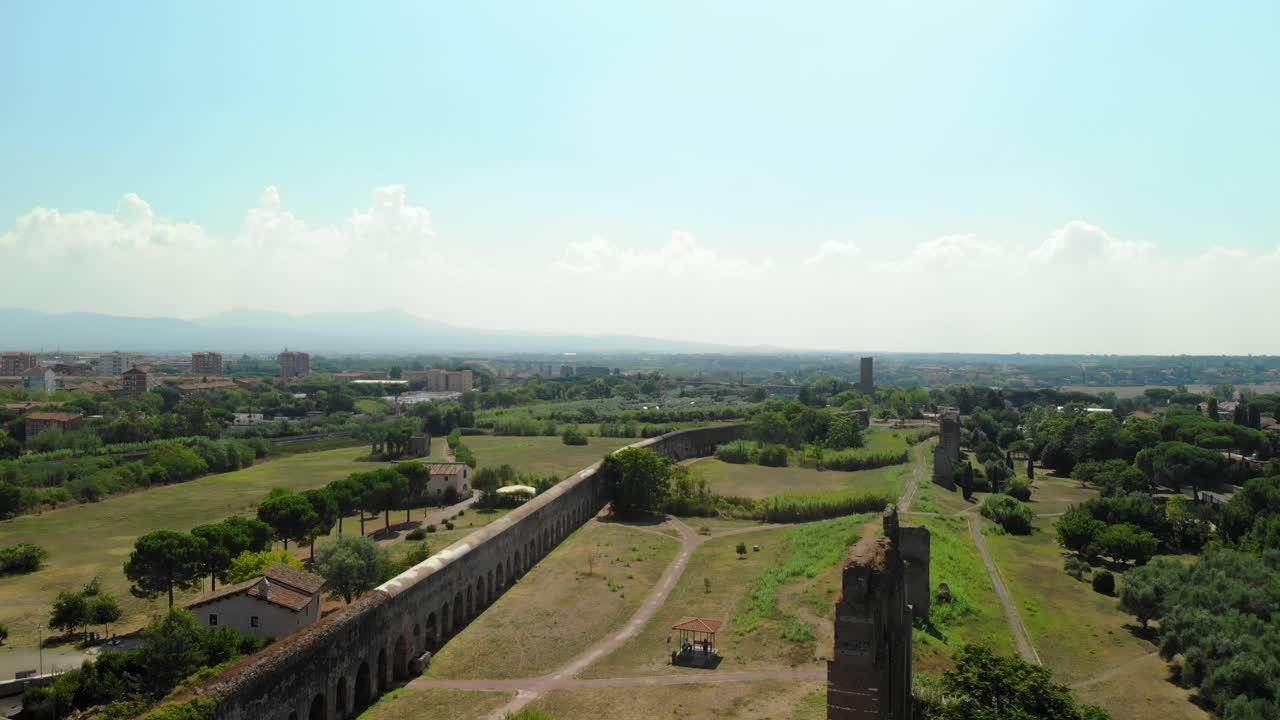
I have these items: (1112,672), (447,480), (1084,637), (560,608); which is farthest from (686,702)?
(447,480)

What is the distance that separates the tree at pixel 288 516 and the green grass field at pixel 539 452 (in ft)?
103

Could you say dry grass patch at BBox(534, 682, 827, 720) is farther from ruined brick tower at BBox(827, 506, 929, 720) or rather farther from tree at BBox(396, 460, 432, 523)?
tree at BBox(396, 460, 432, 523)

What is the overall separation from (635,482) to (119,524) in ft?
132

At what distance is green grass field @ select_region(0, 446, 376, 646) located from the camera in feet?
129

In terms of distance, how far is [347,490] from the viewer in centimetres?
5303

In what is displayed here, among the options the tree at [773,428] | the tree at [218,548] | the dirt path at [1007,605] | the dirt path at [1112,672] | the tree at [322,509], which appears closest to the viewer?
the dirt path at [1112,672]

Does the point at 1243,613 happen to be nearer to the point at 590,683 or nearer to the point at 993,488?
the point at 590,683

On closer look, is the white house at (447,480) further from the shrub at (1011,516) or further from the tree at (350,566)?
the shrub at (1011,516)

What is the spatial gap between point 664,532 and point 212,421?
81.1 meters

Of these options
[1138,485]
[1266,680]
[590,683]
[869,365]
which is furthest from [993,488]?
[869,365]

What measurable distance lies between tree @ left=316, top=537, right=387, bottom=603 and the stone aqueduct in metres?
4.43

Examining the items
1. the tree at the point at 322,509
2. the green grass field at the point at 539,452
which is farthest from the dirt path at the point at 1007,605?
the tree at the point at 322,509

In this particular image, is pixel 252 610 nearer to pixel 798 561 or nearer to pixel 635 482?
pixel 798 561

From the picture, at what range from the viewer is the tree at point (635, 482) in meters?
59.8
